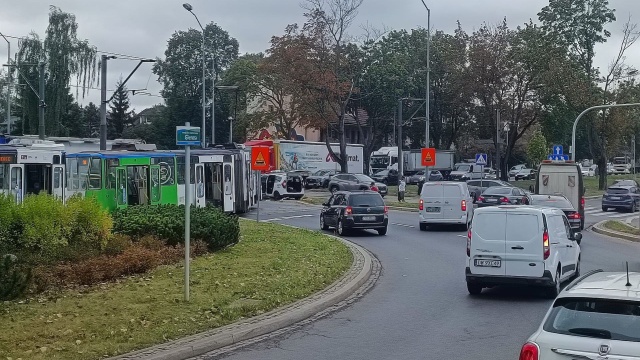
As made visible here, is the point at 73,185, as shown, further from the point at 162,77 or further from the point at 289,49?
the point at 162,77

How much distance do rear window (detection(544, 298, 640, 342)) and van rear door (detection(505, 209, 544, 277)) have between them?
8347mm

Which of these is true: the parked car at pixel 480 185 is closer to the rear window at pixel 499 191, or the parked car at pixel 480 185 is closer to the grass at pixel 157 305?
the rear window at pixel 499 191

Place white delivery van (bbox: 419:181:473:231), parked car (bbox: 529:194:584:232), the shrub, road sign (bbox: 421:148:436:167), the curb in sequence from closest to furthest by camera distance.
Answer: the curb < the shrub < parked car (bbox: 529:194:584:232) < white delivery van (bbox: 419:181:473:231) < road sign (bbox: 421:148:436:167)

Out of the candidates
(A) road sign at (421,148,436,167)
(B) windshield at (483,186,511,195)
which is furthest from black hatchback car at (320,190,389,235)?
(A) road sign at (421,148,436,167)

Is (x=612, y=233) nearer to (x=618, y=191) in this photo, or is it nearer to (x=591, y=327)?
(x=618, y=191)

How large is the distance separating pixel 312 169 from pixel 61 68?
2132 cm

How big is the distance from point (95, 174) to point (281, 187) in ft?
69.6

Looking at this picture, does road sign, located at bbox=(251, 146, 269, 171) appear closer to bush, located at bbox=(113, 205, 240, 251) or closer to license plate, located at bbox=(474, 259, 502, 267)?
bush, located at bbox=(113, 205, 240, 251)

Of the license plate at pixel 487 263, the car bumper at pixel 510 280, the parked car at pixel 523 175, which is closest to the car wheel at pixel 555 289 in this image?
the car bumper at pixel 510 280

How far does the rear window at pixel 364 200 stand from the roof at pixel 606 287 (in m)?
21.7

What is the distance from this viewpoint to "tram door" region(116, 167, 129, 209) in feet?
108

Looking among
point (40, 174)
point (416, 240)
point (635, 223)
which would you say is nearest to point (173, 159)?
point (40, 174)

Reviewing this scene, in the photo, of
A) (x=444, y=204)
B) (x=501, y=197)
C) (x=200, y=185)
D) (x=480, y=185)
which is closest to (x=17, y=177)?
(x=200, y=185)

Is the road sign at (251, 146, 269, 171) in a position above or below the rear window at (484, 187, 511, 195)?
above
